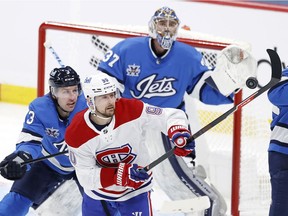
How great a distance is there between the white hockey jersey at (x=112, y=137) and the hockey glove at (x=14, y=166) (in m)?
0.27

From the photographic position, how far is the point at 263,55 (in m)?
6.27

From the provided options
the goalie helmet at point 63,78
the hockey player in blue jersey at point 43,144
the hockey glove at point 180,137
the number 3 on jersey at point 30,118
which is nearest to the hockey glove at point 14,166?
the hockey player in blue jersey at point 43,144

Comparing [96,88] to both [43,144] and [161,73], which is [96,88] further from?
[161,73]

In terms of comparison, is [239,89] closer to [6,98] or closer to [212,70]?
[212,70]

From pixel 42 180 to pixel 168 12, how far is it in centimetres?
106

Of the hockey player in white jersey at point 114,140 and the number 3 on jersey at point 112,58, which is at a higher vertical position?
the number 3 on jersey at point 112,58

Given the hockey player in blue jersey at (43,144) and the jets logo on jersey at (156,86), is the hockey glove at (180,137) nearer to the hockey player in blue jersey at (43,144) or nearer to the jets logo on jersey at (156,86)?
the hockey player in blue jersey at (43,144)

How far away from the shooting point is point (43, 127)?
4594 millimetres

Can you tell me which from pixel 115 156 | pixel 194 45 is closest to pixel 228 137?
pixel 194 45

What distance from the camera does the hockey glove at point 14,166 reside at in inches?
172

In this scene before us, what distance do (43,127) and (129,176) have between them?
67 cm

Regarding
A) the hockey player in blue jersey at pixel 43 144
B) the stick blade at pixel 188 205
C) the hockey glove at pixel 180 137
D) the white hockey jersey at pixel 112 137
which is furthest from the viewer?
the stick blade at pixel 188 205

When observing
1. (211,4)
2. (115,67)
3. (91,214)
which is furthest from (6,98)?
(91,214)

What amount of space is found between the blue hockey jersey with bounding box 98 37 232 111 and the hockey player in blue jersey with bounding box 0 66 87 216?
1.47 feet
